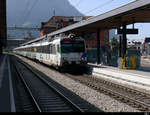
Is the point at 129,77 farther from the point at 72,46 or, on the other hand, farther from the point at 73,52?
the point at 72,46

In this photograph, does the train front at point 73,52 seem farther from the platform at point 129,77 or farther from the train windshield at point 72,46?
the platform at point 129,77

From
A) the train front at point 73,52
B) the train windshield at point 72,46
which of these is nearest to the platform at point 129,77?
the train front at point 73,52

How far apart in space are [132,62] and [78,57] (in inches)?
163

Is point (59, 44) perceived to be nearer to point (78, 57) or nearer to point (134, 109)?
point (78, 57)

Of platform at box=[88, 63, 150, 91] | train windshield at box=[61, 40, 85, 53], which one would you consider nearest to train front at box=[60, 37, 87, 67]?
train windshield at box=[61, 40, 85, 53]

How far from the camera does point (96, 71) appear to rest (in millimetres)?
20016

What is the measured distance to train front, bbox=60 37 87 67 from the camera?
784 inches

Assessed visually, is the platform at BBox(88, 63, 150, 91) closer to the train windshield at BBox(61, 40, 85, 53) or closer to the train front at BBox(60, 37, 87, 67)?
the train front at BBox(60, 37, 87, 67)

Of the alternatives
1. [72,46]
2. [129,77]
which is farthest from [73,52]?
[129,77]

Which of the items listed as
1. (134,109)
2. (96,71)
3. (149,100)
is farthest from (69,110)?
(96,71)

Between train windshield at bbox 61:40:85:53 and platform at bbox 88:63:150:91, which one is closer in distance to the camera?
platform at bbox 88:63:150:91

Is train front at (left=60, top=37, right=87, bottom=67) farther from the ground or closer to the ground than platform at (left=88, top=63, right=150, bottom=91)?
farther from the ground

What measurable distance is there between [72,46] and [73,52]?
1.61 ft

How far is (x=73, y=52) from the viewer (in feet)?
66.2
